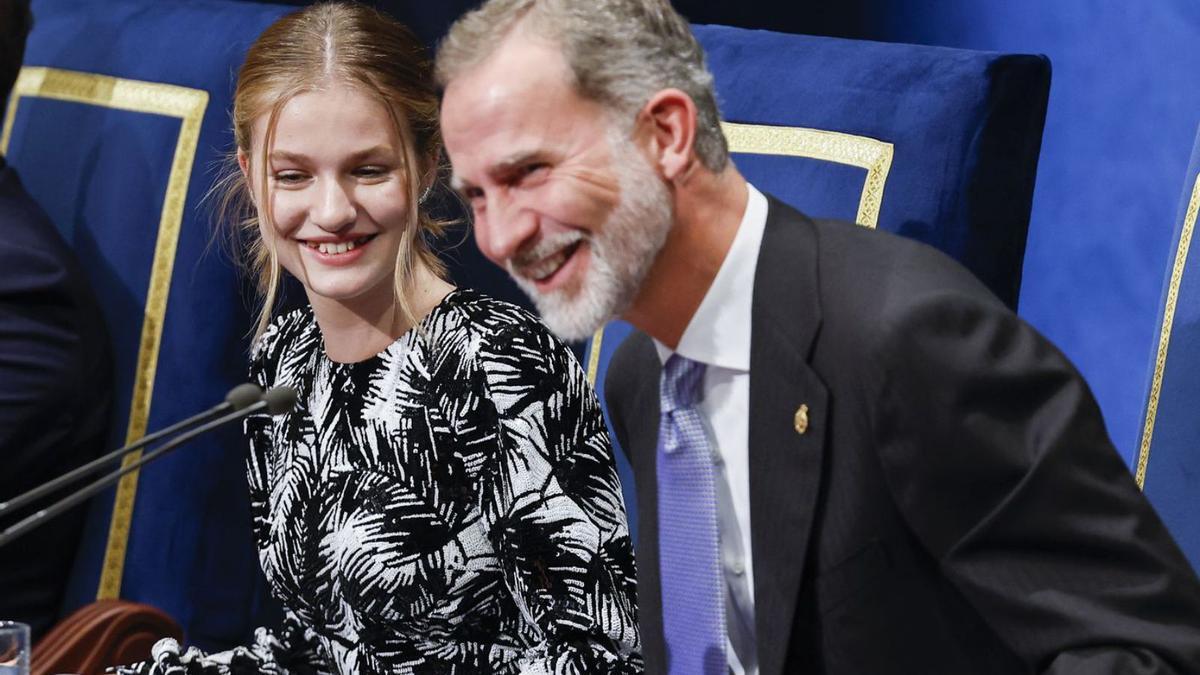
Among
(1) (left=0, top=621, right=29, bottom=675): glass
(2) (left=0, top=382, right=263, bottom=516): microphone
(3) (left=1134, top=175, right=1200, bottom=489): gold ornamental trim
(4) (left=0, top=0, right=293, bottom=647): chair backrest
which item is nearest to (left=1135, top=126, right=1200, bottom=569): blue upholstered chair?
(3) (left=1134, top=175, right=1200, bottom=489): gold ornamental trim

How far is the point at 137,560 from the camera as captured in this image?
8.31 ft

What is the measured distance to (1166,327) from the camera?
189 centimetres

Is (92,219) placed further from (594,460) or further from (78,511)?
(594,460)

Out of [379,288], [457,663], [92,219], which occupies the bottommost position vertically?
[457,663]

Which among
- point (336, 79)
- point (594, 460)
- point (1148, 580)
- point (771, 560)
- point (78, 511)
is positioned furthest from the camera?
point (78, 511)

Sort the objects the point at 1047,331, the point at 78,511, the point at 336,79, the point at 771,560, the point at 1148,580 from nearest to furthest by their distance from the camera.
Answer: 1. the point at 1148,580
2. the point at 771,560
3. the point at 336,79
4. the point at 1047,331
5. the point at 78,511

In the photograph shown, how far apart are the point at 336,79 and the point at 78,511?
3.29 ft

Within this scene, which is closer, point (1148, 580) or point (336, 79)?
point (1148, 580)

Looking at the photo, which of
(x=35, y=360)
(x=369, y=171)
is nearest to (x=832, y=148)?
(x=369, y=171)

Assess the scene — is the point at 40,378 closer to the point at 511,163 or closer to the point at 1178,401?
the point at 511,163

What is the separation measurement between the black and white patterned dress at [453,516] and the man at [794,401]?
1.02ft

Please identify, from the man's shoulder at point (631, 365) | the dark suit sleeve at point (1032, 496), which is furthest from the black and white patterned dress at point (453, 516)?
Answer: the dark suit sleeve at point (1032, 496)

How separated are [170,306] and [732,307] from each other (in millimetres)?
1485

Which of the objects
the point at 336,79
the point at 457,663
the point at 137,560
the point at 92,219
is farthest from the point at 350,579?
the point at 92,219
